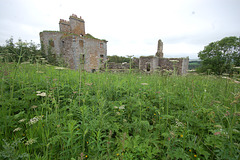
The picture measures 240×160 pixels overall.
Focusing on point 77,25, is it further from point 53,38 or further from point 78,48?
point 78,48

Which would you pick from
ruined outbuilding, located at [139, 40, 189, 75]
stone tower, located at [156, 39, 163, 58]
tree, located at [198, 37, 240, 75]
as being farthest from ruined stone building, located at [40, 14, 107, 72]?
tree, located at [198, 37, 240, 75]

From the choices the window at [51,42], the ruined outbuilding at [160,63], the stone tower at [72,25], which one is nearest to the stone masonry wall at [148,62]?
the ruined outbuilding at [160,63]

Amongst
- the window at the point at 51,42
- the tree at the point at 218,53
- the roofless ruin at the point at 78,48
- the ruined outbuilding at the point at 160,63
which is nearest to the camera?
the ruined outbuilding at the point at 160,63

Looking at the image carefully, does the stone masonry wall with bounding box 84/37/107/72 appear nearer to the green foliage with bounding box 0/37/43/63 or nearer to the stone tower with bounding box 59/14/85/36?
the stone tower with bounding box 59/14/85/36

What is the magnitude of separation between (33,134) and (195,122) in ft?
8.44

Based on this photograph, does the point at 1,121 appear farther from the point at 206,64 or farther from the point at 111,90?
the point at 206,64

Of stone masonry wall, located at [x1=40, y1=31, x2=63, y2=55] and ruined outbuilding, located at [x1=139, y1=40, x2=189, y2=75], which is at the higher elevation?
stone masonry wall, located at [x1=40, y1=31, x2=63, y2=55]

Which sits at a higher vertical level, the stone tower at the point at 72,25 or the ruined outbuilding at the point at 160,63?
the stone tower at the point at 72,25

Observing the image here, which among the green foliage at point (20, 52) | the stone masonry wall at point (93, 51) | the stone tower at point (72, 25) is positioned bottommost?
the green foliage at point (20, 52)

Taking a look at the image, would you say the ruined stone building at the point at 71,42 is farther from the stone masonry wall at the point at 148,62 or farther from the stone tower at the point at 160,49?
the stone tower at the point at 160,49

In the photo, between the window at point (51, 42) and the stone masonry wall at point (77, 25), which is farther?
the stone masonry wall at point (77, 25)

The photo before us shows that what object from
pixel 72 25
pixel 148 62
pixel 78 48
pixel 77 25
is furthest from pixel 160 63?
pixel 72 25

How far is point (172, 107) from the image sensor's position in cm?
231

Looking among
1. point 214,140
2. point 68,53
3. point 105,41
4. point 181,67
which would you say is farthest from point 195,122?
point 105,41
